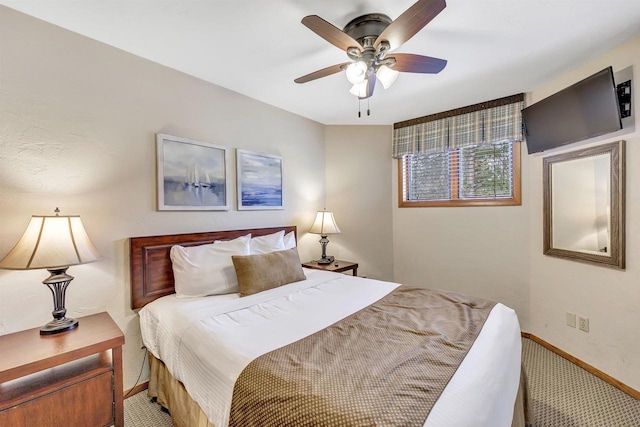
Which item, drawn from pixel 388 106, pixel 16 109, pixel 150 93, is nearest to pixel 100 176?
pixel 16 109

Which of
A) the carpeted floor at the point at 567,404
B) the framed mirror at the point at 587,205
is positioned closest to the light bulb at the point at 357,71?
the framed mirror at the point at 587,205

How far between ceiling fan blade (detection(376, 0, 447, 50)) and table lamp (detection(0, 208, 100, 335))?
2.08 meters


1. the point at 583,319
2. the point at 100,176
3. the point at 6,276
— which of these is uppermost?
the point at 100,176

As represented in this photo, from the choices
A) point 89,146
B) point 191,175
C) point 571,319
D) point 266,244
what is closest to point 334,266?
point 266,244

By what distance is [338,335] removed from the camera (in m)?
1.47

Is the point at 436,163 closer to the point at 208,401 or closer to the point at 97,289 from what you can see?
the point at 208,401

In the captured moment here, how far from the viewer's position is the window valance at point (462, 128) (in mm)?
2959

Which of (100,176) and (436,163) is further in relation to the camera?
→ (436,163)

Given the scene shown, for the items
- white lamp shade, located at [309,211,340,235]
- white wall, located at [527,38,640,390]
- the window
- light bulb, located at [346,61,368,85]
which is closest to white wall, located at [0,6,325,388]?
white lamp shade, located at [309,211,340,235]

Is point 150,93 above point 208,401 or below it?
above

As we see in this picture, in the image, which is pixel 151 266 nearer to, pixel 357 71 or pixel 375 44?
pixel 357 71

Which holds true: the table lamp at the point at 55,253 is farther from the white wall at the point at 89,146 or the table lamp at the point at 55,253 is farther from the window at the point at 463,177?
the window at the point at 463,177

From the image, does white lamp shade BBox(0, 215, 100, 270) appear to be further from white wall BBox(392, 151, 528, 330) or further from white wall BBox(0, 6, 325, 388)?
white wall BBox(392, 151, 528, 330)

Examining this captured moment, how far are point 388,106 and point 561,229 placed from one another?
6.86 feet
